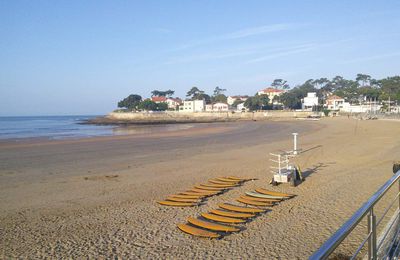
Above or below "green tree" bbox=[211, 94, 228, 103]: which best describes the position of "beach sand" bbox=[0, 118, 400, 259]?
below

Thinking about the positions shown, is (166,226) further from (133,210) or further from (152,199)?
(152,199)

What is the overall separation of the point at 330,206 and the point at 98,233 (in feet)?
18.1

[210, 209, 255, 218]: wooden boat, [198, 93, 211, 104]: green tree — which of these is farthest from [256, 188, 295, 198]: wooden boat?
[198, 93, 211, 104]: green tree

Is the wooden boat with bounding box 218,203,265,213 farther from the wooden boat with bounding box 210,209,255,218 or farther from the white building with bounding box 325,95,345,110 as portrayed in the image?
the white building with bounding box 325,95,345,110

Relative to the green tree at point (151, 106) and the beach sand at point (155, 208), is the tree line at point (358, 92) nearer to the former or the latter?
the green tree at point (151, 106)

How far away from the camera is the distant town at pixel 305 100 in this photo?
99.1 meters

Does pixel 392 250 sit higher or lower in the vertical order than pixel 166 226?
higher

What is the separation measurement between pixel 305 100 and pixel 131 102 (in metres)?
68.9

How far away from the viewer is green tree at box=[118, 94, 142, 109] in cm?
13612

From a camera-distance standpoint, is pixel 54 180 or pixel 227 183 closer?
pixel 227 183

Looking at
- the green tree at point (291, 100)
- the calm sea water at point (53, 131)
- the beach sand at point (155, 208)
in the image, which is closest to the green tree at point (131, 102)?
the green tree at point (291, 100)

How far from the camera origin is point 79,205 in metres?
9.34

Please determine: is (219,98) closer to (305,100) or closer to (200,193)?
(305,100)

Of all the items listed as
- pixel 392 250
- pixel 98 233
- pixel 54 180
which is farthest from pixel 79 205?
pixel 392 250
